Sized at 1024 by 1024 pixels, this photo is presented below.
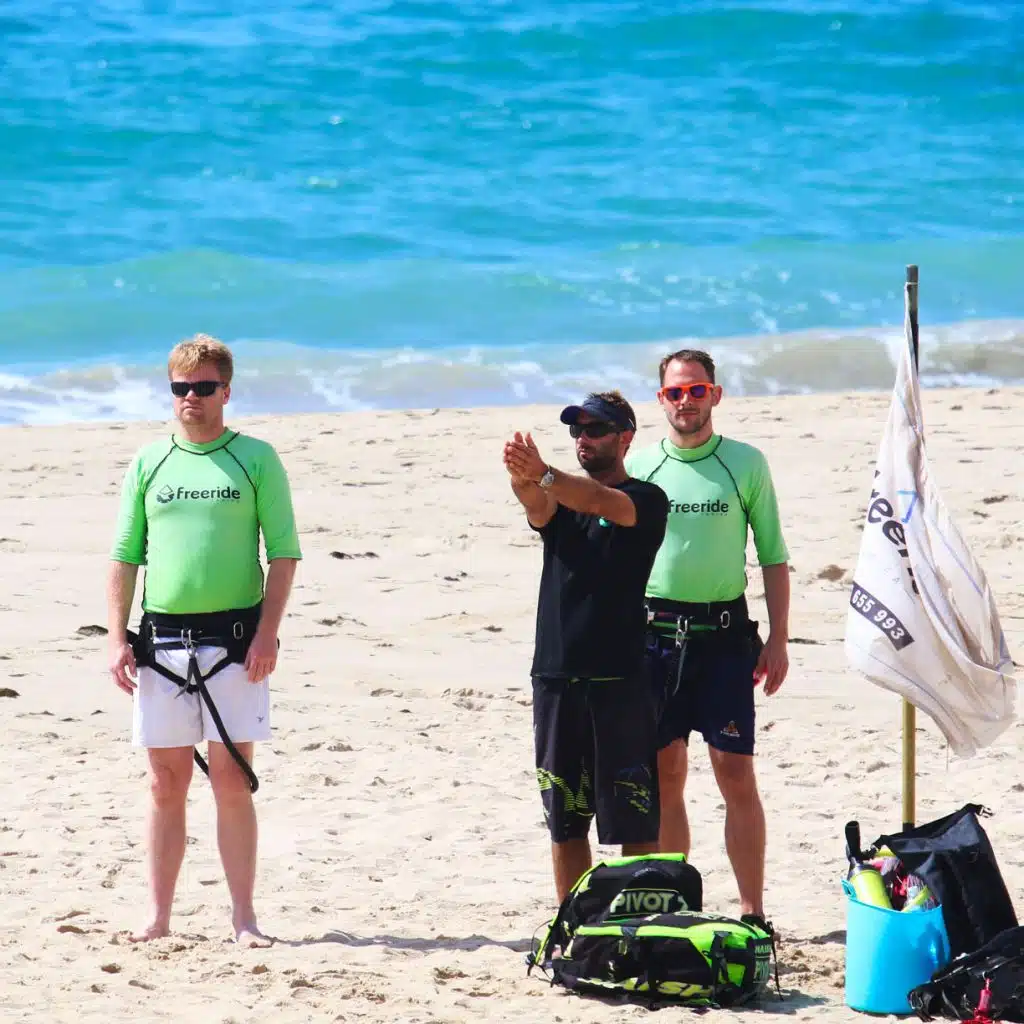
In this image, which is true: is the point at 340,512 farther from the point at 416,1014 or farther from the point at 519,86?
the point at 519,86

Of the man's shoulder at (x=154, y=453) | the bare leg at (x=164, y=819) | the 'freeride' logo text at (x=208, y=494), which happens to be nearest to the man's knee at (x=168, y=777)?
the bare leg at (x=164, y=819)

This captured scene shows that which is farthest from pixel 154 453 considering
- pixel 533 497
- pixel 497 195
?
pixel 497 195

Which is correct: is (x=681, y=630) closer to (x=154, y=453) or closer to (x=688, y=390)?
(x=688, y=390)

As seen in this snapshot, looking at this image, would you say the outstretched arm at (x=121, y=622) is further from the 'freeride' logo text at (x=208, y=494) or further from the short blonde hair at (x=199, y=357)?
the short blonde hair at (x=199, y=357)

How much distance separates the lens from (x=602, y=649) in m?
4.98

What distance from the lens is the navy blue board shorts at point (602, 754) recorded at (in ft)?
16.4

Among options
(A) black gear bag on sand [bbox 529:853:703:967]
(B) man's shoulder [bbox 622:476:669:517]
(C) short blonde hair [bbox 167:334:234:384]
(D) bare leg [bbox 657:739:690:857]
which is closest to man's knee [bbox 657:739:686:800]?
(D) bare leg [bbox 657:739:690:857]

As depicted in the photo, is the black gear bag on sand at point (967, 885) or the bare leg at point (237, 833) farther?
the bare leg at point (237, 833)

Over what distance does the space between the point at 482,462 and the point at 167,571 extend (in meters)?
7.80

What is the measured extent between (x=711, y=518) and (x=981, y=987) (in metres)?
1.60

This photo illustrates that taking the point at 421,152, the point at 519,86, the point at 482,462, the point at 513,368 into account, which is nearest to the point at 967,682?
the point at 482,462

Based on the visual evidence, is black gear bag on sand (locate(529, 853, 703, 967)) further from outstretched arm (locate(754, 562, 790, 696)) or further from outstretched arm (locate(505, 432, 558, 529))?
outstretched arm (locate(505, 432, 558, 529))

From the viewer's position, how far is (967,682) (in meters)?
5.19

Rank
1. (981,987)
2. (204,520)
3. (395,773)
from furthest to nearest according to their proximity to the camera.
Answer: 1. (395,773)
2. (204,520)
3. (981,987)
